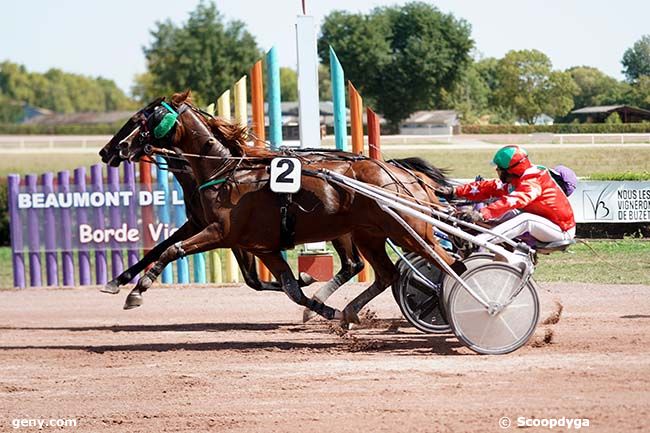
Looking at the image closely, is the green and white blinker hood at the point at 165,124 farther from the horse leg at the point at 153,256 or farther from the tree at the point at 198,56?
the tree at the point at 198,56

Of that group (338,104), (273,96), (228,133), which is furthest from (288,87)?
(228,133)

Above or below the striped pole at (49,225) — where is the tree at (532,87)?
above

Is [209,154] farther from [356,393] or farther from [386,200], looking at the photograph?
[356,393]

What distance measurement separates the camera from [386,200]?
844 centimetres

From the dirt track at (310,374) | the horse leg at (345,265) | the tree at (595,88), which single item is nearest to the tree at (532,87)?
the tree at (595,88)

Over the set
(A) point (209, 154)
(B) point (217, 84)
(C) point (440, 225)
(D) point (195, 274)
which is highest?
Answer: (B) point (217, 84)

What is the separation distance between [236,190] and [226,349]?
1.41 metres

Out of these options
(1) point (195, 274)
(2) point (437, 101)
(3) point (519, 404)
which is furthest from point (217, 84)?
(3) point (519, 404)

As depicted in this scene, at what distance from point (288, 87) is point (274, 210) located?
58881 millimetres

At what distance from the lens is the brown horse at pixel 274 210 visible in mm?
8805

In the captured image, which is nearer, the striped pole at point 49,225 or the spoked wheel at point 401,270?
the spoked wheel at point 401,270

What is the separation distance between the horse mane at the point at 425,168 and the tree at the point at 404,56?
1376cm

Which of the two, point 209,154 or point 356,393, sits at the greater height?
point 209,154

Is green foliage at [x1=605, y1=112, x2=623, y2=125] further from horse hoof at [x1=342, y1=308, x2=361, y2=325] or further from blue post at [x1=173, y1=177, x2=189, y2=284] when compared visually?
horse hoof at [x1=342, y1=308, x2=361, y2=325]
